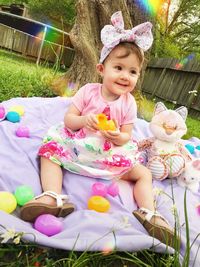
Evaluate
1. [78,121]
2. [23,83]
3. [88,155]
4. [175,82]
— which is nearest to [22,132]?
[78,121]

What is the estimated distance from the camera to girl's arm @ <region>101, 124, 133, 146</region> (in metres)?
1.94

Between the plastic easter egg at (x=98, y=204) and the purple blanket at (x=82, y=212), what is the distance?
43 millimetres

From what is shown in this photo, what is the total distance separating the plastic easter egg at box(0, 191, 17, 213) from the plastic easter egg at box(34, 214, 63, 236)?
0.51 feet

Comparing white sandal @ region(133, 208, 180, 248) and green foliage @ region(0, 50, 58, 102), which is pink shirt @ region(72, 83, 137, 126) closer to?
white sandal @ region(133, 208, 180, 248)

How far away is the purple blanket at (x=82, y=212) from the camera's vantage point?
146 cm

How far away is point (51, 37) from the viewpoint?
11.0 m

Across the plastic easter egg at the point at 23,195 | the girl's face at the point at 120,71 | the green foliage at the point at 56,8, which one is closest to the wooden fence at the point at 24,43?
the green foliage at the point at 56,8

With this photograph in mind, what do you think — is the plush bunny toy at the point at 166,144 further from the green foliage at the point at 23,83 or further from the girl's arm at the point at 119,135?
the green foliage at the point at 23,83

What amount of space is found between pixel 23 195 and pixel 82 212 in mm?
323

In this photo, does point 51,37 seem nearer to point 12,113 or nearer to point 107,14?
point 107,14

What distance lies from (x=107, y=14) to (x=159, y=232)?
12.1 ft

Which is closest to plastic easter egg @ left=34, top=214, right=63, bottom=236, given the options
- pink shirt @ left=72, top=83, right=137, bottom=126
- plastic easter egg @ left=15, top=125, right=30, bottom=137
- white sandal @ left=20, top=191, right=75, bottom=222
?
white sandal @ left=20, top=191, right=75, bottom=222

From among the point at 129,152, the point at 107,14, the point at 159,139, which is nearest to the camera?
the point at 129,152

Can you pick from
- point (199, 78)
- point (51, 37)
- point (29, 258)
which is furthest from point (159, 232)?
point (51, 37)
